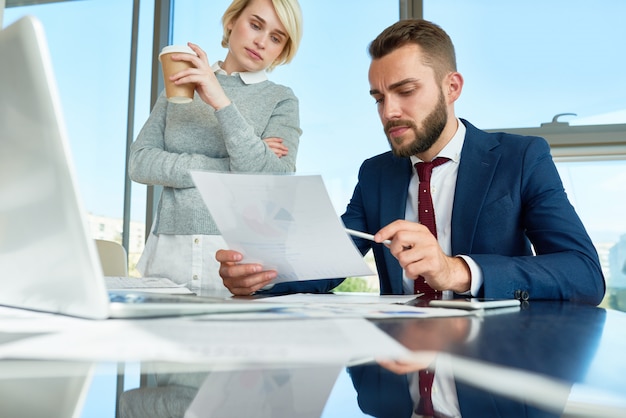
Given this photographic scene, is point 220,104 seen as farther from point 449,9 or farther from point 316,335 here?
point 449,9

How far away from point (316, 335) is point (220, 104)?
113cm

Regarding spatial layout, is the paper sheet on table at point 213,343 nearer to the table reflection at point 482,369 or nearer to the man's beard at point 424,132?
the table reflection at point 482,369

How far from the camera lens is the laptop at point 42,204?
42 cm

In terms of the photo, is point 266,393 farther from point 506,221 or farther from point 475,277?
point 506,221

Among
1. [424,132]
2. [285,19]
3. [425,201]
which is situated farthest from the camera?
[285,19]

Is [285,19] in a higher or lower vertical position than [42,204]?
higher

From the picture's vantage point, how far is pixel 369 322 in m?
0.51

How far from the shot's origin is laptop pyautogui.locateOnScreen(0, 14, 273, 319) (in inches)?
16.4

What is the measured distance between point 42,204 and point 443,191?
1147mm

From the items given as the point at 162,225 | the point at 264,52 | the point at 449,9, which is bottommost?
the point at 162,225

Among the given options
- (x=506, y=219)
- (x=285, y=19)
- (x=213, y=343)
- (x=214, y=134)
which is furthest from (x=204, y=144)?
(x=213, y=343)

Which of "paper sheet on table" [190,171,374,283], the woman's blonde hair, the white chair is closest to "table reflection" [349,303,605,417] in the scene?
"paper sheet on table" [190,171,374,283]

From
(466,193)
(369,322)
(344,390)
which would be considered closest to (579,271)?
(466,193)

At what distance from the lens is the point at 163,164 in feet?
4.91
